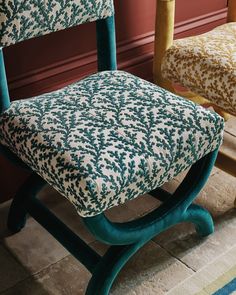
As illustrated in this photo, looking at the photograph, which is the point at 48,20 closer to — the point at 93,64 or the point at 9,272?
the point at 93,64

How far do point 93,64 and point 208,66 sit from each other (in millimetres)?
375

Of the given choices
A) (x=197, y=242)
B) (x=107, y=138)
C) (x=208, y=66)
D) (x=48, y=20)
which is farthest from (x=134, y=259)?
(x=48, y=20)

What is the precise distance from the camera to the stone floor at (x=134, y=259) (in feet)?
4.38

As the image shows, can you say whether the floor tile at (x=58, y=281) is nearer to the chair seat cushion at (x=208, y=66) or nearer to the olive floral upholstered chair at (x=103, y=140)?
the olive floral upholstered chair at (x=103, y=140)

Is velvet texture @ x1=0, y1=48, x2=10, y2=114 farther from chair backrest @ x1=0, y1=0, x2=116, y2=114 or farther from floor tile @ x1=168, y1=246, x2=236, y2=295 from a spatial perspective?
floor tile @ x1=168, y1=246, x2=236, y2=295

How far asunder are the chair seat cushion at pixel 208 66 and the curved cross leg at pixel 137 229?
204 millimetres

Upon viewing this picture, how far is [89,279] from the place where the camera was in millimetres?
1360

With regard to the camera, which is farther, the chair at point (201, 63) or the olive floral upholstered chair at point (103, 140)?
the chair at point (201, 63)

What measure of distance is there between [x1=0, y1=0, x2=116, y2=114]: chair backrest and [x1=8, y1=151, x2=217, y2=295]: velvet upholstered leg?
335 millimetres

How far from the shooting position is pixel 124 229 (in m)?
1.18

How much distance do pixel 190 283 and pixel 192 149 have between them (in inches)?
14.8

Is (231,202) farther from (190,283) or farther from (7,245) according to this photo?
(7,245)

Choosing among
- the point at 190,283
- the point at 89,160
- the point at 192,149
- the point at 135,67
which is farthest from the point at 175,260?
the point at 135,67

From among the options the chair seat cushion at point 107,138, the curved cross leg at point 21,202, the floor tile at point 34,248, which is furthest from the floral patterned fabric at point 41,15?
the floor tile at point 34,248
